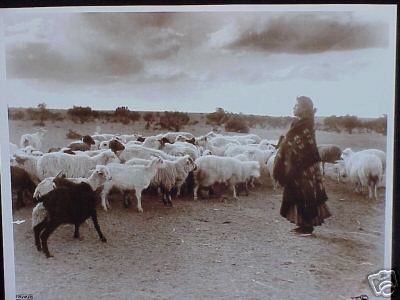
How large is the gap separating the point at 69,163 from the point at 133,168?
21 cm

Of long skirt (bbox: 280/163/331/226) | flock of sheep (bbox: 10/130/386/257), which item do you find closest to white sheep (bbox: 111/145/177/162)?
flock of sheep (bbox: 10/130/386/257)

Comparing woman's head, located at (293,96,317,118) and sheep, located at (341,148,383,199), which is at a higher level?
woman's head, located at (293,96,317,118)

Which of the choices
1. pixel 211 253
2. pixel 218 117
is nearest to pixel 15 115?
pixel 218 117

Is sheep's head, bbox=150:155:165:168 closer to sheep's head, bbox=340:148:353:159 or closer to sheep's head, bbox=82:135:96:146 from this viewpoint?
sheep's head, bbox=82:135:96:146

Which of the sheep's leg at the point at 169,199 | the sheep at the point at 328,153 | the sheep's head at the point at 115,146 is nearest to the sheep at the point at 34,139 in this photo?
the sheep's head at the point at 115,146

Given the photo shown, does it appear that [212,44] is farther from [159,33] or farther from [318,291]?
[318,291]

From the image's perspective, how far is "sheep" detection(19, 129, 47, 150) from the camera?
4.84 ft

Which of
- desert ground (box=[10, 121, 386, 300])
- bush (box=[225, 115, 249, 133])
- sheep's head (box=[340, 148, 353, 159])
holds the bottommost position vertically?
desert ground (box=[10, 121, 386, 300])

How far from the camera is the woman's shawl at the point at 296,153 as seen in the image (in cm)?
148

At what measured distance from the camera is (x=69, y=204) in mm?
1480

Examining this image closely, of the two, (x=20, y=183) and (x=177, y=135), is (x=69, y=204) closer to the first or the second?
(x=20, y=183)

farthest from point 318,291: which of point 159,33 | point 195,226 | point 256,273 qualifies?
point 159,33

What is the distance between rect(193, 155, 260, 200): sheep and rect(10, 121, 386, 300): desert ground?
6 cm

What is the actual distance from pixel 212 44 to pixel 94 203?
2.15ft
